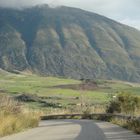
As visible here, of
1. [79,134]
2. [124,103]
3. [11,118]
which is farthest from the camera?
[124,103]

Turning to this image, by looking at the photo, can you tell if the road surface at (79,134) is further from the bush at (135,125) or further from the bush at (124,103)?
the bush at (124,103)

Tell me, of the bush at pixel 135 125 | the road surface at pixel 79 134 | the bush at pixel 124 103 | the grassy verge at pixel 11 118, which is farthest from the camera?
the bush at pixel 124 103

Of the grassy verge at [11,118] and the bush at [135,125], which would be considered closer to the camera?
the bush at [135,125]

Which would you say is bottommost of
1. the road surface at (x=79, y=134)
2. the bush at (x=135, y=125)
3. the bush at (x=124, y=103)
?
the road surface at (x=79, y=134)

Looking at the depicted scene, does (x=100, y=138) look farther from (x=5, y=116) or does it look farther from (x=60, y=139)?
(x=5, y=116)

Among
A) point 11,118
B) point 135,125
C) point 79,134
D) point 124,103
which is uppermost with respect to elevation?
point 124,103

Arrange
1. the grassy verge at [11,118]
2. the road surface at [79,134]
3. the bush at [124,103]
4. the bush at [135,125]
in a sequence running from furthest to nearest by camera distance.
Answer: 1. the bush at [124,103]
2. the grassy verge at [11,118]
3. the bush at [135,125]
4. the road surface at [79,134]

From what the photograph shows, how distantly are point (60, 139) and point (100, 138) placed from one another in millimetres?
1756

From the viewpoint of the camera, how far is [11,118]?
104 feet

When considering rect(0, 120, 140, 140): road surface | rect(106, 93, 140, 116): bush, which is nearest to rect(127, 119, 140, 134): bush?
rect(0, 120, 140, 140): road surface

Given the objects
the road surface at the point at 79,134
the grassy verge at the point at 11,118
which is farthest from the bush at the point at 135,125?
the grassy verge at the point at 11,118

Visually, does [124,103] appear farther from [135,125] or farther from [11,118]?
[135,125]

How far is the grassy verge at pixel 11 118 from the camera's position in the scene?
29.7 metres

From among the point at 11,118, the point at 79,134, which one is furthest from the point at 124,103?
the point at 79,134
